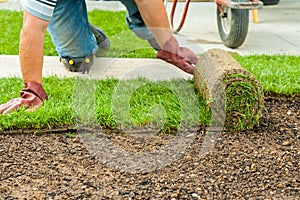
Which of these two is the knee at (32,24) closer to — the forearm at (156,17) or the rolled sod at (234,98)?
the forearm at (156,17)

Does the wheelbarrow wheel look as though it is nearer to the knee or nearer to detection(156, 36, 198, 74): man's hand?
detection(156, 36, 198, 74): man's hand

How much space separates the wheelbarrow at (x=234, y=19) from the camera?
3.89m

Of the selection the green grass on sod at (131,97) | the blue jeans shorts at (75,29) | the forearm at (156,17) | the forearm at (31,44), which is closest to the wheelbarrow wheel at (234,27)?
the green grass on sod at (131,97)

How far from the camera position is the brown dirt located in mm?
2018

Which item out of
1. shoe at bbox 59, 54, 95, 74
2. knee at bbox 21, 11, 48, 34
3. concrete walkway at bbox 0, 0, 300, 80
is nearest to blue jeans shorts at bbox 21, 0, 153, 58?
shoe at bbox 59, 54, 95, 74

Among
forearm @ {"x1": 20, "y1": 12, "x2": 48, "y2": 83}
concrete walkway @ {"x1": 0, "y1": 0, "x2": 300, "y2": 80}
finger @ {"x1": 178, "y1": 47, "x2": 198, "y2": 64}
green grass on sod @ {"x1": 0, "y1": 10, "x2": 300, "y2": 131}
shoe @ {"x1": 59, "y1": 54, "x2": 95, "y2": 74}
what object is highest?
forearm @ {"x1": 20, "y1": 12, "x2": 48, "y2": 83}

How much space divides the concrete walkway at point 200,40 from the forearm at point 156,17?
285mm

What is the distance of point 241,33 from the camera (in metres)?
4.23

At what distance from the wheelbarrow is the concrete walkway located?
81mm

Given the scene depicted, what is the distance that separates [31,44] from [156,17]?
72 cm

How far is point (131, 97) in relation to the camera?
2904 mm

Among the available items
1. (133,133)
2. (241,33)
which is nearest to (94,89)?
(133,133)

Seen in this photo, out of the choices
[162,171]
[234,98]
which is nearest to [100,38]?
[234,98]

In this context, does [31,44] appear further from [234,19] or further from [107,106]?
[234,19]
